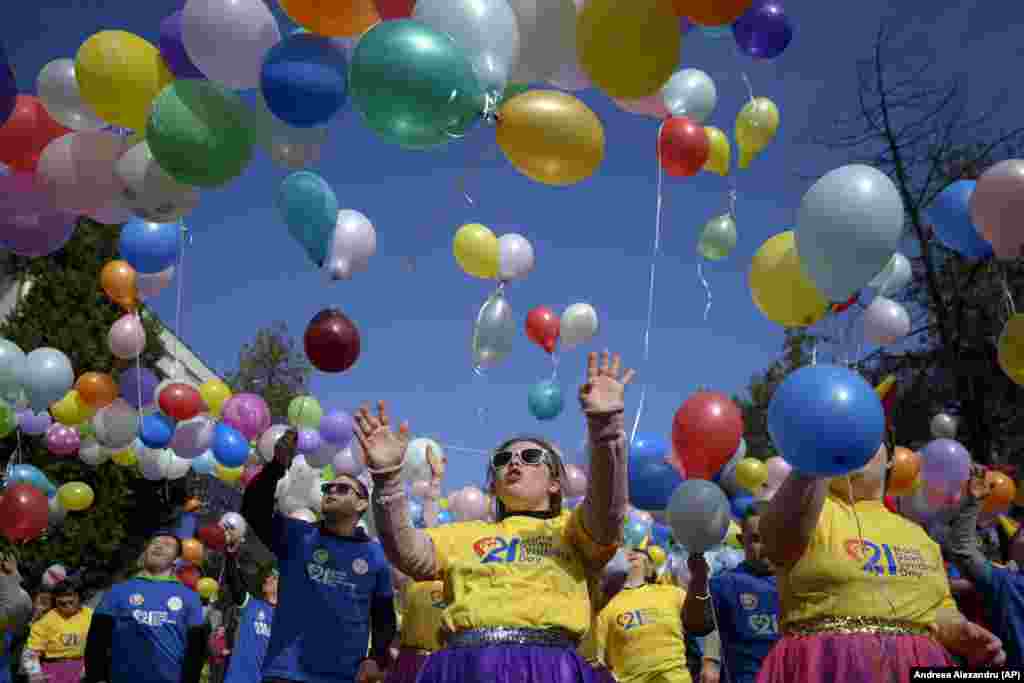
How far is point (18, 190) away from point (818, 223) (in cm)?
386

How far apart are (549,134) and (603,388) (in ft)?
4.44

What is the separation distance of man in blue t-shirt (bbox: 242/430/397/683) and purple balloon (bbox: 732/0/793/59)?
3769 millimetres

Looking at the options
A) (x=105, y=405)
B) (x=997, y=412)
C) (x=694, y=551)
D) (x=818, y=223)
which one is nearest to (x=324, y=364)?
(x=694, y=551)

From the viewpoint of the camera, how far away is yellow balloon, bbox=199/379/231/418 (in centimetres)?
858

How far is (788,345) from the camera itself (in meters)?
18.9

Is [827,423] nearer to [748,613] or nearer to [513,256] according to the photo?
[748,613]

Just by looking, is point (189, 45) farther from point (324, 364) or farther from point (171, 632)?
point (171, 632)

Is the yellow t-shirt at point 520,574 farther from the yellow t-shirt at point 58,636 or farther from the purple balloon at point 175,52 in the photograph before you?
the yellow t-shirt at point 58,636

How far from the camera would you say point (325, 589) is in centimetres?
473

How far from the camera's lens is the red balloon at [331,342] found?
5.37m

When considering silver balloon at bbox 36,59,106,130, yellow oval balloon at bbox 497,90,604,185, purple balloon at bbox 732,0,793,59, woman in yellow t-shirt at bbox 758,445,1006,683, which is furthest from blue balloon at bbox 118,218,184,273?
woman in yellow t-shirt at bbox 758,445,1006,683

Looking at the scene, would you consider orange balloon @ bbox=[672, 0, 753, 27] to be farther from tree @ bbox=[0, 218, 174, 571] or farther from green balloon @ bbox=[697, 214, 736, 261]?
tree @ bbox=[0, 218, 174, 571]

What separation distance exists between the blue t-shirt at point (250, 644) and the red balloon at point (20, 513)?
1.92 m

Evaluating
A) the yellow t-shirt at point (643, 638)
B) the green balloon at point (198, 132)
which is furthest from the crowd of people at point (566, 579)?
the green balloon at point (198, 132)
